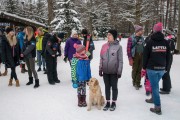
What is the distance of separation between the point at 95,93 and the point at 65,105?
3.60 feet

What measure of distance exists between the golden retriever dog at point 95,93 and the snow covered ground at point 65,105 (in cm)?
19

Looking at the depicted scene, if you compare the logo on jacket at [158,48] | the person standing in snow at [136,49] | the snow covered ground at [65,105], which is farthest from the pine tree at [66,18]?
the logo on jacket at [158,48]

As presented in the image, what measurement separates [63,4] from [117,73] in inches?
1033

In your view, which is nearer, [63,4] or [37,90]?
[37,90]

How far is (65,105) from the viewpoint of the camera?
682cm

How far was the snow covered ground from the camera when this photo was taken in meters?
5.99

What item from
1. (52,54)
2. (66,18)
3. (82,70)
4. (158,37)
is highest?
(66,18)

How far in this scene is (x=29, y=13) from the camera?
54.1 m

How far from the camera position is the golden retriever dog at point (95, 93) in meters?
6.13

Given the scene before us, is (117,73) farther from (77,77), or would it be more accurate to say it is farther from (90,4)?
(90,4)

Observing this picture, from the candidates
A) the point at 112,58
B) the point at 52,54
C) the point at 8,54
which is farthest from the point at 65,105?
the point at 8,54

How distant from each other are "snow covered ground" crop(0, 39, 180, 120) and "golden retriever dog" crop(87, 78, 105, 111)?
7.5 inches

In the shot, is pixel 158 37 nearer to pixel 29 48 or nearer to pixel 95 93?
pixel 95 93

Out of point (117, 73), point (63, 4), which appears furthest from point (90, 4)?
point (117, 73)
